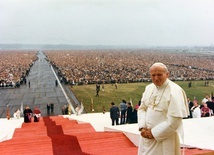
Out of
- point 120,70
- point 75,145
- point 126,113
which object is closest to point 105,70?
point 120,70

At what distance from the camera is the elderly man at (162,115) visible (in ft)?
8.45

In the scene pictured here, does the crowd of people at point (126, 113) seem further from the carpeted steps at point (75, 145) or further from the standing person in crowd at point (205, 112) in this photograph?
the carpeted steps at point (75, 145)

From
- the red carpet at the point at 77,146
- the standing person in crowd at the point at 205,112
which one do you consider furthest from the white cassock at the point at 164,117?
the standing person in crowd at the point at 205,112

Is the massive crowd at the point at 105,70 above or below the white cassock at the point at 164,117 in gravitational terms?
below

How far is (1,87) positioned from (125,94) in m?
14.3

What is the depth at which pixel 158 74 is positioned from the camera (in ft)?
8.90

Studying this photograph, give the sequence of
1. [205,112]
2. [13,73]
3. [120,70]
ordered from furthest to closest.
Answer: [120,70] → [13,73] → [205,112]

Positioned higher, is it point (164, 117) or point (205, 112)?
point (164, 117)

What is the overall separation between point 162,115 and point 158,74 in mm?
360

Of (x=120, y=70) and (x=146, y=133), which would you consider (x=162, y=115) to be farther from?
(x=120, y=70)

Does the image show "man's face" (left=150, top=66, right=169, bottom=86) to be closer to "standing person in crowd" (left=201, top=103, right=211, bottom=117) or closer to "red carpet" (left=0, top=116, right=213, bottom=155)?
"red carpet" (left=0, top=116, right=213, bottom=155)

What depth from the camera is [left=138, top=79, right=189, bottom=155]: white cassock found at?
2.57m

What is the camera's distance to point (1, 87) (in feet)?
109

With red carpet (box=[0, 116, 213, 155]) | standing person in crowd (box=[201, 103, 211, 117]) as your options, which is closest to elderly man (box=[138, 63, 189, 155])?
red carpet (box=[0, 116, 213, 155])
